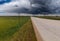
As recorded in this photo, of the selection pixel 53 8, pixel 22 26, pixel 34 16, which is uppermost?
pixel 53 8

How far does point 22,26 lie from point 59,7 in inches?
28.4

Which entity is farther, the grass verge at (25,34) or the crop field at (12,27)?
the crop field at (12,27)

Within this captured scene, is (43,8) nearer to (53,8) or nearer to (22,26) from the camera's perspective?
(53,8)

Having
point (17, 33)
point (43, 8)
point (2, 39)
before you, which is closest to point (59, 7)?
point (43, 8)

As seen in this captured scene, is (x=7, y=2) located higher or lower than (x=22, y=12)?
higher

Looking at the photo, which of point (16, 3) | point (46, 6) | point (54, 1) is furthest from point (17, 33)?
point (54, 1)

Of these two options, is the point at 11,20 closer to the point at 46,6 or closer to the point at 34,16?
the point at 34,16

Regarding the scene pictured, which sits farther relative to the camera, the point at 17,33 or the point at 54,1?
the point at 54,1

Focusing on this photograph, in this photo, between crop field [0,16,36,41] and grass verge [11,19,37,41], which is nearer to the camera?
grass verge [11,19,37,41]

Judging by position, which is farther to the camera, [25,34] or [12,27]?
[12,27]

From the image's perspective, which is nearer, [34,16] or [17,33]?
[17,33]

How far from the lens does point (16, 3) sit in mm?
2035

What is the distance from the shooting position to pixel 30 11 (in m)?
2.06

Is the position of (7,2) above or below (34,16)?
above
